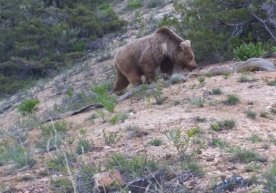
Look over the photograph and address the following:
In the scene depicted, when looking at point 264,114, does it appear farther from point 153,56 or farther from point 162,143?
point 153,56

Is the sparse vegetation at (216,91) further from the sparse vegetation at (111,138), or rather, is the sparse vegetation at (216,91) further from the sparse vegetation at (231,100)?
the sparse vegetation at (111,138)

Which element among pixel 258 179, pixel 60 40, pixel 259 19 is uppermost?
pixel 258 179

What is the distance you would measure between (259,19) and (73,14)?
1086 cm

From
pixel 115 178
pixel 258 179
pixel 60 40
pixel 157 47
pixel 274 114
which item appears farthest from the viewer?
pixel 60 40

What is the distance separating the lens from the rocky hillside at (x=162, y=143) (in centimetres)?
660

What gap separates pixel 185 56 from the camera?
1346cm

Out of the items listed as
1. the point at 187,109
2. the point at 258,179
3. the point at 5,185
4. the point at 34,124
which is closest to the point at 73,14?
the point at 34,124

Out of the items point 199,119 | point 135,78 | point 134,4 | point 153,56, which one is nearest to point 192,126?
point 199,119

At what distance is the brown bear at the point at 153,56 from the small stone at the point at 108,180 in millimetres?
6390

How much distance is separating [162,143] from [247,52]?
6.11 metres

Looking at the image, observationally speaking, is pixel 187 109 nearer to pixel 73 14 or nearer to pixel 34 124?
pixel 34 124

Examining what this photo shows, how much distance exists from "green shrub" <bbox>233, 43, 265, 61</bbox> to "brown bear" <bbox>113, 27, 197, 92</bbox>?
2.79 ft

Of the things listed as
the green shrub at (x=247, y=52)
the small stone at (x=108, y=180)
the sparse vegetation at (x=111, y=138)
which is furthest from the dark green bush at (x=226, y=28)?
the small stone at (x=108, y=180)

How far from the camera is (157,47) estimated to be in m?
13.2
